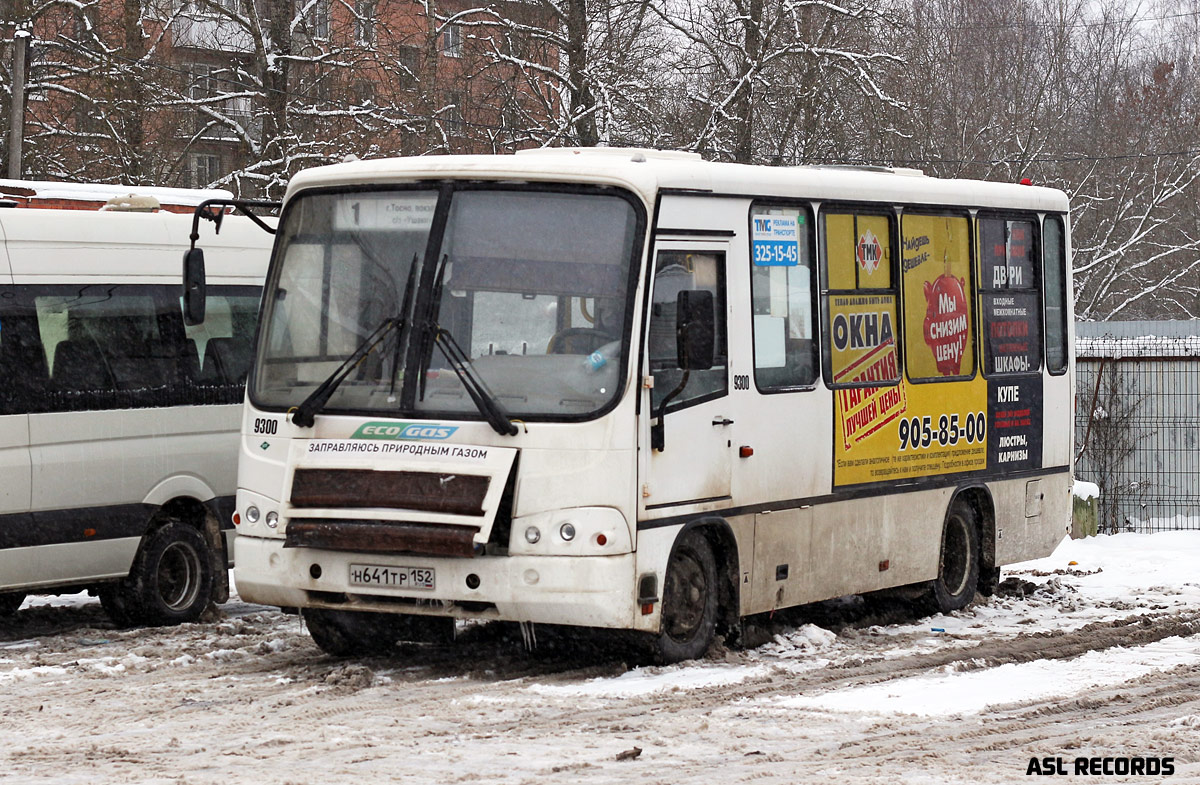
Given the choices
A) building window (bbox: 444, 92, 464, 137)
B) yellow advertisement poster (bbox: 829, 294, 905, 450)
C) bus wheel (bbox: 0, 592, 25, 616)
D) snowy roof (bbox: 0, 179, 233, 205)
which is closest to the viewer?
yellow advertisement poster (bbox: 829, 294, 905, 450)

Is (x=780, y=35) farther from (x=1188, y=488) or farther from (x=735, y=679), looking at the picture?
(x=735, y=679)

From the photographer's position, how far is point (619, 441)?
9461 mm

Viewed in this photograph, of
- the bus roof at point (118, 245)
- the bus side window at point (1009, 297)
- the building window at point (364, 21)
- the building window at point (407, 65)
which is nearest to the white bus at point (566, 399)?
the bus side window at point (1009, 297)

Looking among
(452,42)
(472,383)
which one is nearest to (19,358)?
(472,383)

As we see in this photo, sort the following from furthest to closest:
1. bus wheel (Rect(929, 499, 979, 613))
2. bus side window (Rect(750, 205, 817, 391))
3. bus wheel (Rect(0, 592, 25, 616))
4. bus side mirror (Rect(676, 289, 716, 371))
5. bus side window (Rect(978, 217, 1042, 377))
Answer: bus side window (Rect(978, 217, 1042, 377)) → bus wheel (Rect(929, 499, 979, 613)) → bus wheel (Rect(0, 592, 25, 616)) → bus side window (Rect(750, 205, 817, 391)) → bus side mirror (Rect(676, 289, 716, 371))

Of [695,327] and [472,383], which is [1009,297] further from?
[472,383]

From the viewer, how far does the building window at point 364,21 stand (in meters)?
29.5

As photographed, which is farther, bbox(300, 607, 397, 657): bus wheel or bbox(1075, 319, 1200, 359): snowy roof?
bbox(1075, 319, 1200, 359): snowy roof

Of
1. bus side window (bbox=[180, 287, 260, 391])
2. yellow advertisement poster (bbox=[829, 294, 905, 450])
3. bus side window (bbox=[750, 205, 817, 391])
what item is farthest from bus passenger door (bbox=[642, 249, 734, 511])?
bus side window (bbox=[180, 287, 260, 391])

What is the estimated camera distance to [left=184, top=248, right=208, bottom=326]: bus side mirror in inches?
420

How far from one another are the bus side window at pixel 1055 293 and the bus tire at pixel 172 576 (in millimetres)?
6274

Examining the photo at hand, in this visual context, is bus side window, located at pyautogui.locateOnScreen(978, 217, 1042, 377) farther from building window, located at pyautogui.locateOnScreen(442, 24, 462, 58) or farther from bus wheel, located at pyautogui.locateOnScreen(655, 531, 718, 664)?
building window, located at pyautogui.locateOnScreen(442, 24, 462, 58)

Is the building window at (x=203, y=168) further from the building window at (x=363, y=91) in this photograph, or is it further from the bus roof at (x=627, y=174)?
the bus roof at (x=627, y=174)

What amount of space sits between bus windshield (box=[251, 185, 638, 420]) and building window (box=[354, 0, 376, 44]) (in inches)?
783
